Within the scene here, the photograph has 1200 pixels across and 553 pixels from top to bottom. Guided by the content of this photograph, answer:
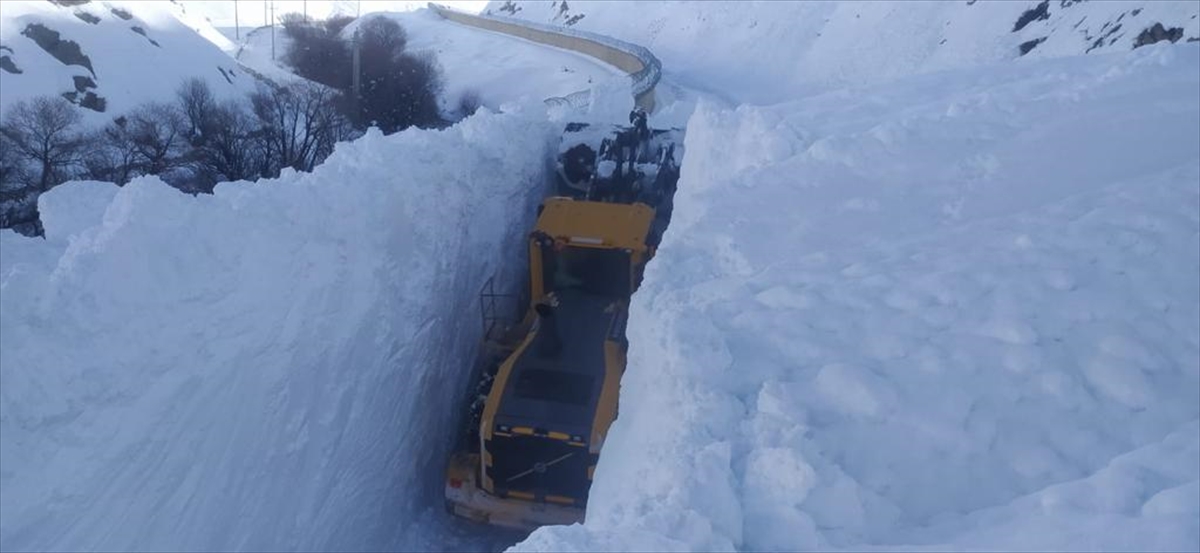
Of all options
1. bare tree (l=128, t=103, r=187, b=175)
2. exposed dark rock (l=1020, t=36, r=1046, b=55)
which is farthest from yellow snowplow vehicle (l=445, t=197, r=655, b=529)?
exposed dark rock (l=1020, t=36, r=1046, b=55)

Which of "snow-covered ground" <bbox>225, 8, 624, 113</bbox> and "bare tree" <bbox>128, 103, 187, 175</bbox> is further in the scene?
"snow-covered ground" <bbox>225, 8, 624, 113</bbox>

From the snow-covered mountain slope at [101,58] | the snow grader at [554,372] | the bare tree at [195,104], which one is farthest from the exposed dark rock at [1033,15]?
the snow-covered mountain slope at [101,58]

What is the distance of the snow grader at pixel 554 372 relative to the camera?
28.2ft

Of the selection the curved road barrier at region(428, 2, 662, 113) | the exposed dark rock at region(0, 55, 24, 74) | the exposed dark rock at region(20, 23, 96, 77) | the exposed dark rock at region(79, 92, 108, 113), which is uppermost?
the curved road barrier at region(428, 2, 662, 113)

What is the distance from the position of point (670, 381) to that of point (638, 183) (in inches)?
249

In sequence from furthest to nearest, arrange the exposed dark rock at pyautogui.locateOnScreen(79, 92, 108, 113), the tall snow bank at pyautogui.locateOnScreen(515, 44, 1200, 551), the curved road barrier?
the curved road barrier
the exposed dark rock at pyautogui.locateOnScreen(79, 92, 108, 113)
the tall snow bank at pyautogui.locateOnScreen(515, 44, 1200, 551)

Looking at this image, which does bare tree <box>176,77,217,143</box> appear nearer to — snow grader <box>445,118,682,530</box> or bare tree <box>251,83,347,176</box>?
bare tree <box>251,83,347,176</box>

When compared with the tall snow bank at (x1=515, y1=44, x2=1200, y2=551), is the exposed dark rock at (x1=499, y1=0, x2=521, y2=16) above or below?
above

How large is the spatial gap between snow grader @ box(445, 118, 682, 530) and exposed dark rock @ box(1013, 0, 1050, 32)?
27566mm

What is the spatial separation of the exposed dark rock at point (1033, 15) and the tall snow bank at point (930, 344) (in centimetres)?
2715

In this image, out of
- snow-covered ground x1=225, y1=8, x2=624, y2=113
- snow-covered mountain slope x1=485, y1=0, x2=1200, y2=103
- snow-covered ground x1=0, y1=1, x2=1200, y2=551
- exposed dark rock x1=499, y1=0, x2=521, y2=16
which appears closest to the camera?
snow-covered ground x1=0, y1=1, x2=1200, y2=551

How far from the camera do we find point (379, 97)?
112ft

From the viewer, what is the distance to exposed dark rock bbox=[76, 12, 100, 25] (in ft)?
113

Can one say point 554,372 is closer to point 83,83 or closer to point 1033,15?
point 83,83
